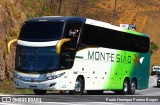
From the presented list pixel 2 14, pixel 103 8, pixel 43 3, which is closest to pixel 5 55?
pixel 2 14

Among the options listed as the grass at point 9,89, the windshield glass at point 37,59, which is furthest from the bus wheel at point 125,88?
the windshield glass at point 37,59

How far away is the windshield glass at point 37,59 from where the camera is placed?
77.1 ft

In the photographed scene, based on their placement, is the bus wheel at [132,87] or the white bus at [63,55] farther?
the bus wheel at [132,87]

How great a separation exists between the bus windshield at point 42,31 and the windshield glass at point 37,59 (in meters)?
0.52

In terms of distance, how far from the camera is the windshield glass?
23.5 metres

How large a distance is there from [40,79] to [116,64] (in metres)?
6.94

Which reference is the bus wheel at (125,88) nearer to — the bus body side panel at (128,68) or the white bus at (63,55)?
the bus body side panel at (128,68)

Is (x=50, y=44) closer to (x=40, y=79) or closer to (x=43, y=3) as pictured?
(x=40, y=79)

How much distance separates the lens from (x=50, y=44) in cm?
2359

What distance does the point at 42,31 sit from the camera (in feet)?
79.2

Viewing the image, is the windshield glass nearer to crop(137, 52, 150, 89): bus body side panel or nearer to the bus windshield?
the bus windshield

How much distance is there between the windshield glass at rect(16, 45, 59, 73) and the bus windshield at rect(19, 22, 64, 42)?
0.52 m

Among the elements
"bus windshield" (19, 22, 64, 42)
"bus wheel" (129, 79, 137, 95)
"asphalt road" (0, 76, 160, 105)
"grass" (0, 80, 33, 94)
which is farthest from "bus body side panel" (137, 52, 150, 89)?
"bus windshield" (19, 22, 64, 42)

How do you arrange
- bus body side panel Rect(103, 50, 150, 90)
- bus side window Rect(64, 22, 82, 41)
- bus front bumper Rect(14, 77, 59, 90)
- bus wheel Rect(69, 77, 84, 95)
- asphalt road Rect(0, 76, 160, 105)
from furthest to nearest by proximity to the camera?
bus body side panel Rect(103, 50, 150, 90) → bus wheel Rect(69, 77, 84, 95) → bus side window Rect(64, 22, 82, 41) → bus front bumper Rect(14, 77, 59, 90) → asphalt road Rect(0, 76, 160, 105)
